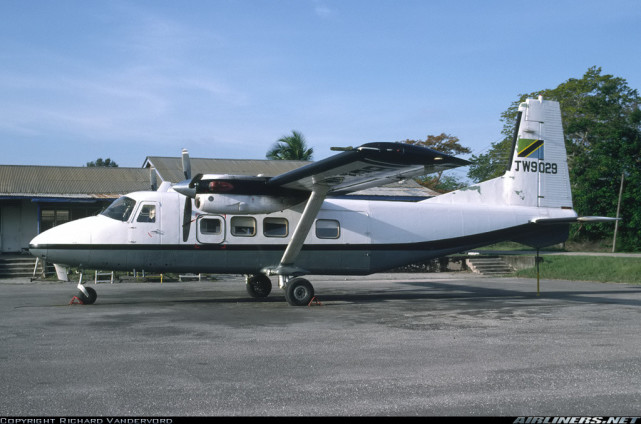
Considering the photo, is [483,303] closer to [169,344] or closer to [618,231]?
[169,344]

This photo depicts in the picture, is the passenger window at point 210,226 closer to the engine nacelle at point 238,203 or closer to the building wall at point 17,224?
the engine nacelle at point 238,203

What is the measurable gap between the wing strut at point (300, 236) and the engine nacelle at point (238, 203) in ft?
2.38

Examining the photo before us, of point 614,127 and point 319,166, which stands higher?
point 614,127

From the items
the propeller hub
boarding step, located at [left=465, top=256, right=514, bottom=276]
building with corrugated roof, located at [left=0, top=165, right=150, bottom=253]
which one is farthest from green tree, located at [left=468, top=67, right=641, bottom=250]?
the propeller hub

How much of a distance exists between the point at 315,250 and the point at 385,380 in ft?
28.0

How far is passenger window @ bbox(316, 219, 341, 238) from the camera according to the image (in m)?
14.8

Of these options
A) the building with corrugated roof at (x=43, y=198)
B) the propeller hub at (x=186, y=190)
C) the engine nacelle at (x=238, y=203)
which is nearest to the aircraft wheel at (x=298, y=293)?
the engine nacelle at (x=238, y=203)

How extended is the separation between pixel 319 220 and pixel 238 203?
2673mm

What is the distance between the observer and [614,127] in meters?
38.8

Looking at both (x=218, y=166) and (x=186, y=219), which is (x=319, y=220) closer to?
(x=186, y=219)

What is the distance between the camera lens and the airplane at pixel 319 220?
12.8 meters

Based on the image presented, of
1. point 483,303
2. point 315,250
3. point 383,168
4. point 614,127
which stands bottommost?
point 483,303

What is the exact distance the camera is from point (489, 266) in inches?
1074

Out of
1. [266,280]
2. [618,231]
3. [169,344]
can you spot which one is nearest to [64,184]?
[266,280]
